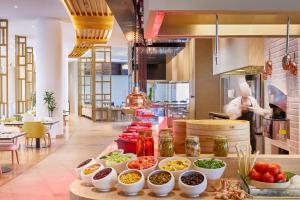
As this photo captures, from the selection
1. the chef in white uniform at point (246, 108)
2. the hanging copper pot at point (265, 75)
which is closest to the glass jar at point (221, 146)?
the hanging copper pot at point (265, 75)

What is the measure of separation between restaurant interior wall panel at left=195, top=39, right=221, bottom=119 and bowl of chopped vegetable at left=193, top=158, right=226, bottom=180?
23.3 feet

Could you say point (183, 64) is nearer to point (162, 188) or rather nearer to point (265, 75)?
point (265, 75)

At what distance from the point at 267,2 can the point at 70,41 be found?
1848 cm

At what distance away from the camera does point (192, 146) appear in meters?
3.07

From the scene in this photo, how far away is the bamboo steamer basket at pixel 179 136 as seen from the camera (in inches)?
133

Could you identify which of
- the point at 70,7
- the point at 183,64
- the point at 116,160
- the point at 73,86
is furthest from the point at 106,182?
the point at 73,86

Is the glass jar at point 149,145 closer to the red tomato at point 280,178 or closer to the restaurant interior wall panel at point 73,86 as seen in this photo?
the red tomato at point 280,178

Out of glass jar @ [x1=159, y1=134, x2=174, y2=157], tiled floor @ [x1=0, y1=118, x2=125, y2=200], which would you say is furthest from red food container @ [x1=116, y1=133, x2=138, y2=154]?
tiled floor @ [x1=0, y1=118, x2=125, y2=200]

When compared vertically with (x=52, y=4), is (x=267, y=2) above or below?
below

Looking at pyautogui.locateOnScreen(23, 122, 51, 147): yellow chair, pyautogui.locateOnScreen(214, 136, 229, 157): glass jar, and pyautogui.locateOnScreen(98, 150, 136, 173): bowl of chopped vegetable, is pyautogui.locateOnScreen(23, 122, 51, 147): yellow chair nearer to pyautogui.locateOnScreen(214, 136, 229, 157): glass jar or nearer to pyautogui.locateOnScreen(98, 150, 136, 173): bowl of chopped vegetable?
pyautogui.locateOnScreen(98, 150, 136, 173): bowl of chopped vegetable

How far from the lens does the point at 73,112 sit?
30.2m

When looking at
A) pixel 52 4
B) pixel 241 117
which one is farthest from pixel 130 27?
pixel 52 4

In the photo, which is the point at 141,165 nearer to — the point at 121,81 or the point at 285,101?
the point at 285,101

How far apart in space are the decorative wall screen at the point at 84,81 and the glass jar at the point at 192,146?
2235 centimetres
